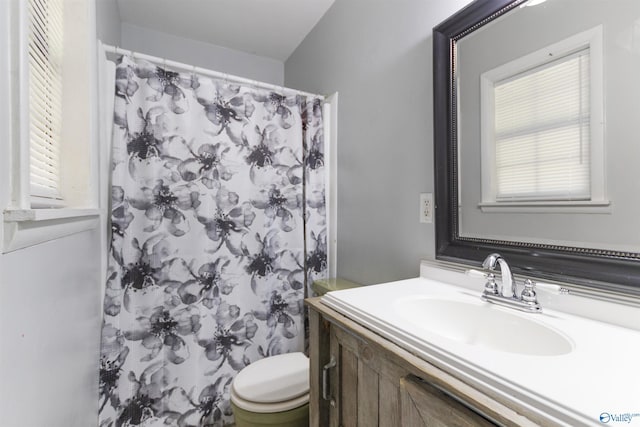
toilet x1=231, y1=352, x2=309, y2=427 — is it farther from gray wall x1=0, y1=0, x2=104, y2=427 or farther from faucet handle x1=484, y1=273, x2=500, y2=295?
faucet handle x1=484, y1=273, x2=500, y2=295

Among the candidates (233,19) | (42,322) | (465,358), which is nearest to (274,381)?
(42,322)

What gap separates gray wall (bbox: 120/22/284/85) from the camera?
2.02m

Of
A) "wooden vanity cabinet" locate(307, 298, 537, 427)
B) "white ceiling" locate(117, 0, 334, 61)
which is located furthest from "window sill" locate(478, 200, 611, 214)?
"white ceiling" locate(117, 0, 334, 61)

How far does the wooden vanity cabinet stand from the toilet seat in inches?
13.7

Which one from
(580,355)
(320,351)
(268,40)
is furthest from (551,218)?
(268,40)

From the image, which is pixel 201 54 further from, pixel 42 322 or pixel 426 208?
pixel 42 322

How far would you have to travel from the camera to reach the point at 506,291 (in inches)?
32.5

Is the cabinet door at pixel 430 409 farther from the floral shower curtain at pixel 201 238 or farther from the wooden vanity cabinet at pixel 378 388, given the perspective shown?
the floral shower curtain at pixel 201 238

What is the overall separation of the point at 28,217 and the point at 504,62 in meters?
1.28

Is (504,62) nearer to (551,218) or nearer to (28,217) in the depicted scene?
(551,218)

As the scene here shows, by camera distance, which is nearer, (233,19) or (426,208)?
(426,208)

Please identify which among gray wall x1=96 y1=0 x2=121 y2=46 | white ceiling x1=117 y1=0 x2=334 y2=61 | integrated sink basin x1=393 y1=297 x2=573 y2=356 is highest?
white ceiling x1=117 y1=0 x2=334 y2=61

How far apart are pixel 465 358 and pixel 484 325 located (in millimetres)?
370

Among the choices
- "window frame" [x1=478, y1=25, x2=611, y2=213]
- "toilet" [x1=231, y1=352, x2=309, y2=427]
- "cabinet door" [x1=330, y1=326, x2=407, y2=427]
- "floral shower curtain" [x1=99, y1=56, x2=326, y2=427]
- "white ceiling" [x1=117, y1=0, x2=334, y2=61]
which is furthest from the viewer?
"white ceiling" [x1=117, y1=0, x2=334, y2=61]
